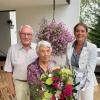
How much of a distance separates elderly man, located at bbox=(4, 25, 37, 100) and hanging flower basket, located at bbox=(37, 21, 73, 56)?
6.83 feet

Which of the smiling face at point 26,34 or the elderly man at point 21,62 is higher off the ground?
the smiling face at point 26,34

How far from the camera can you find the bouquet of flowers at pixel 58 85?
1.90 m

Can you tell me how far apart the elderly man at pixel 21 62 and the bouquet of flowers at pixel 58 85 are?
0.67 m

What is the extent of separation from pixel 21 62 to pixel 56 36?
2.25 meters

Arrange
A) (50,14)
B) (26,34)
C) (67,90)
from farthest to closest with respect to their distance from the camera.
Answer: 1. (50,14)
2. (26,34)
3. (67,90)

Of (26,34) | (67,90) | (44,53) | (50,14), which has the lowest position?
(67,90)

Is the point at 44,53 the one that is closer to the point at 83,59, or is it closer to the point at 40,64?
the point at 40,64

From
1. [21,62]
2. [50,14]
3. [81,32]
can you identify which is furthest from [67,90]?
[50,14]

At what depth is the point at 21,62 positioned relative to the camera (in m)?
2.57

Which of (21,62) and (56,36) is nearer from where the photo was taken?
(21,62)

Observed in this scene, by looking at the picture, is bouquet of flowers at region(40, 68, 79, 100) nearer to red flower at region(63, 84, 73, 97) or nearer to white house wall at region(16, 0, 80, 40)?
red flower at region(63, 84, 73, 97)

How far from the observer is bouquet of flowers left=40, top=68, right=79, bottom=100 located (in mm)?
1901

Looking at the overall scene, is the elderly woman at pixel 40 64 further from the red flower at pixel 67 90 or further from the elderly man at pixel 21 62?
the red flower at pixel 67 90

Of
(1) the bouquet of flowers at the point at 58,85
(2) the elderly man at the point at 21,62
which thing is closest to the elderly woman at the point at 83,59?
(2) the elderly man at the point at 21,62
